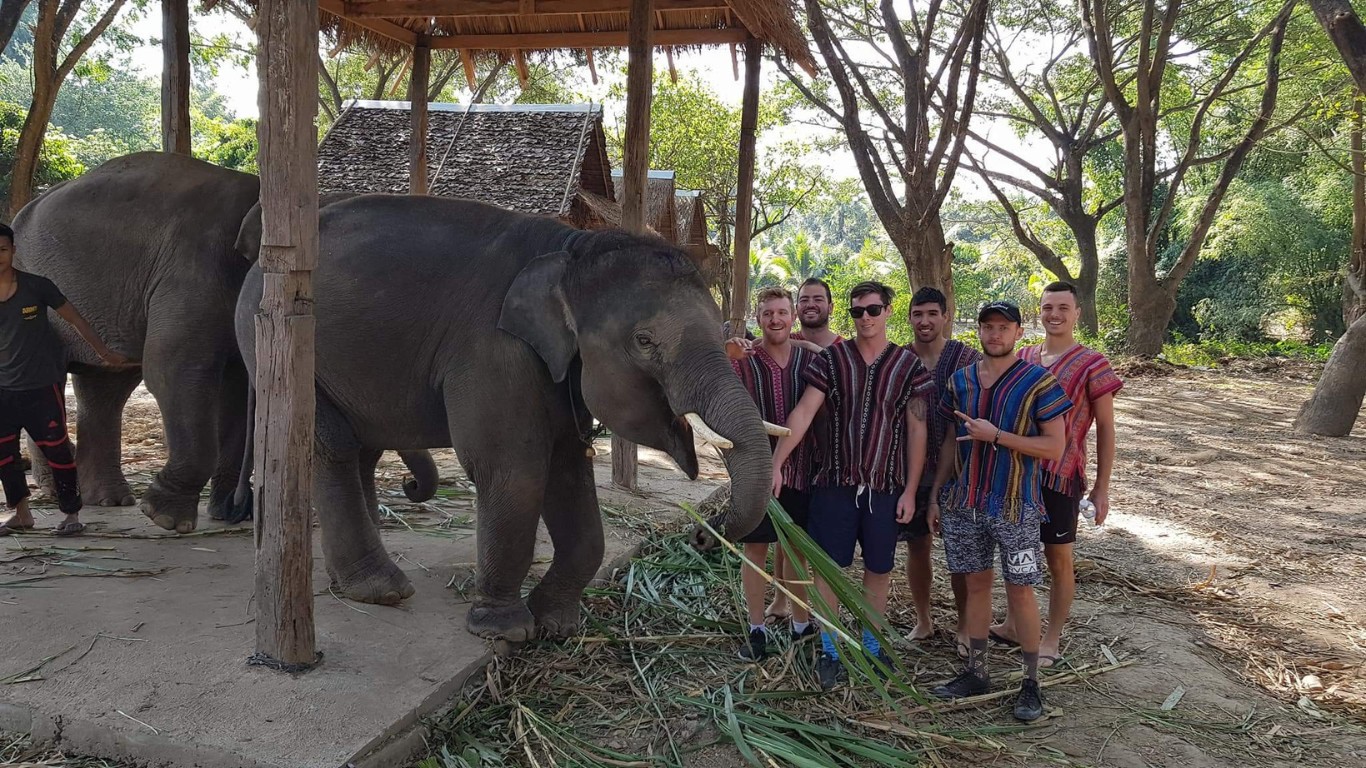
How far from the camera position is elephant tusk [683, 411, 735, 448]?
10.8 feet

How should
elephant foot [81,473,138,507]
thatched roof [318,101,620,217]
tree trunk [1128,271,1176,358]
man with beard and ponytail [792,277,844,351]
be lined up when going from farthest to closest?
tree trunk [1128,271,1176,358] → thatched roof [318,101,620,217] → elephant foot [81,473,138,507] → man with beard and ponytail [792,277,844,351]

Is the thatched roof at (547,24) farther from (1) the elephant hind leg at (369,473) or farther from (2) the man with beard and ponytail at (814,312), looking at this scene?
(1) the elephant hind leg at (369,473)

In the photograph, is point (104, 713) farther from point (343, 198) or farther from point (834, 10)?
point (834, 10)

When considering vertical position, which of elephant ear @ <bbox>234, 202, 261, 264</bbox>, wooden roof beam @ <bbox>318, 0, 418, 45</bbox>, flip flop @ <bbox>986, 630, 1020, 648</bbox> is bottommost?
flip flop @ <bbox>986, 630, 1020, 648</bbox>

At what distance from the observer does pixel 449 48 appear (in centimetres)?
775

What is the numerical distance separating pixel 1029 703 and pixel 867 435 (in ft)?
3.75

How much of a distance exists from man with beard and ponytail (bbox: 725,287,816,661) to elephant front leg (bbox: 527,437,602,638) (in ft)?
2.29

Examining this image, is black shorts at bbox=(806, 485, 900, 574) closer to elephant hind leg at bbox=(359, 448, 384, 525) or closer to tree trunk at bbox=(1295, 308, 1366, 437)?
elephant hind leg at bbox=(359, 448, 384, 525)

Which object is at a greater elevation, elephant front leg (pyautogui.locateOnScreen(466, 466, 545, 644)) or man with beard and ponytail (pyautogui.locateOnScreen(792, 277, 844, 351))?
man with beard and ponytail (pyautogui.locateOnScreen(792, 277, 844, 351))

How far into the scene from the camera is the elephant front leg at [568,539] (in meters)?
4.30

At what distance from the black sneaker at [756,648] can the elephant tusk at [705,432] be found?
1.12 meters

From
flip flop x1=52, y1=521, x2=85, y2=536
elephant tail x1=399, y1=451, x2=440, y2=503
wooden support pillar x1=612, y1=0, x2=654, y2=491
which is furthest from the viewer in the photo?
wooden support pillar x1=612, y1=0, x2=654, y2=491

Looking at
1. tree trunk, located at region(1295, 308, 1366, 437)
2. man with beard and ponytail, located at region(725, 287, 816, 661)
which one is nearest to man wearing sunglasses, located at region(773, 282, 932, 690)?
man with beard and ponytail, located at region(725, 287, 816, 661)

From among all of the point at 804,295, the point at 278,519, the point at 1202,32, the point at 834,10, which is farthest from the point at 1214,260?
the point at 278,519
